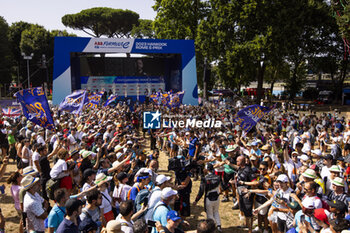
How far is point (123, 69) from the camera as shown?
2964 cm

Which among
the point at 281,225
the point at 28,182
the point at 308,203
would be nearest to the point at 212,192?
the point at 281,225

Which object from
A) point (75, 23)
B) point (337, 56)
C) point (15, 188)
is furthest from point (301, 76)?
point (15, 188)

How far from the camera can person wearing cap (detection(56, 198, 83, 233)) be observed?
10.6 ft

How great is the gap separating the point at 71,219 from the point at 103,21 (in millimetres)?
51910

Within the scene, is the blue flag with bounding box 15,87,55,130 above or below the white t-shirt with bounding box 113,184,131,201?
above

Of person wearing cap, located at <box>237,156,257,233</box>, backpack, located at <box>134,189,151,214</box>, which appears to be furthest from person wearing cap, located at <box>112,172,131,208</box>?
person wearing cap, located at <box>237,156,257,233</box>

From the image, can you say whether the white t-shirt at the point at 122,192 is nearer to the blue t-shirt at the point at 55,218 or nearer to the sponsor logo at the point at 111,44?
the blue t-shirt at the point at 55,218

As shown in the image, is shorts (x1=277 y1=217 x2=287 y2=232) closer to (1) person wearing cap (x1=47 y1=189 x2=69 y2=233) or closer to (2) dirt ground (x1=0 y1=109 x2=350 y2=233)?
(2) dirt ground (x1=0 y1=109 x2=350 y2=233)

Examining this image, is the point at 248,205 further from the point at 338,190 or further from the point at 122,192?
the point at 122,192

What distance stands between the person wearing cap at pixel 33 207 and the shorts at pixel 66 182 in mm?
1125

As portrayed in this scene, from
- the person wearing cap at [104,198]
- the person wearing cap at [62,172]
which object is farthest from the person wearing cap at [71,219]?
the person wearing cap at [62,172]

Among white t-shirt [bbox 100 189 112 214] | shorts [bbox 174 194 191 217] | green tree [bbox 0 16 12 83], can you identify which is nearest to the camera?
white t-shirt [bbox 100 189 112 214]

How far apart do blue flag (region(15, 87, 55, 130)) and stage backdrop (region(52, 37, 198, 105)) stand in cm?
1724

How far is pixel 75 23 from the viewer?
171 feet
